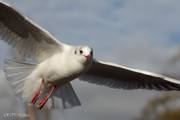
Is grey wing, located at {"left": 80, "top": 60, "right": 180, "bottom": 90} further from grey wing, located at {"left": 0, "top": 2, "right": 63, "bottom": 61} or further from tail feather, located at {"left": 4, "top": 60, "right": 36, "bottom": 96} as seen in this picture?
tail feather, located at {"left": 4, "top": 60, "right": 36, "bottom": 96}

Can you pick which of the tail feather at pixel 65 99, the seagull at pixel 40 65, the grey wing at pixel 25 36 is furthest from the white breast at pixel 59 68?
the tail feather at pixel 65 99

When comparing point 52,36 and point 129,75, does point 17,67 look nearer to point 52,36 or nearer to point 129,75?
point 52,36

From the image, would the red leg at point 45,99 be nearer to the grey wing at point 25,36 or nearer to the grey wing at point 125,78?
the grey wing at point 25,36

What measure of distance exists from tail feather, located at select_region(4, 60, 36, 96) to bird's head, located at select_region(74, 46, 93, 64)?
0.61m

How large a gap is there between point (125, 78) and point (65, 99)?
0.62 m

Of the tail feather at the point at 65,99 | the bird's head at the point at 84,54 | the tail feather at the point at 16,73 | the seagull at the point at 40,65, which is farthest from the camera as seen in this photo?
the tail feather at the point at 65,99

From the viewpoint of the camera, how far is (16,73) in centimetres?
543

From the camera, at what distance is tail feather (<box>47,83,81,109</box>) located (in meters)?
5.63

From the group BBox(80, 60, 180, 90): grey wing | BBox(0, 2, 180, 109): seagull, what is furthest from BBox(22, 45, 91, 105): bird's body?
BBox(80, 60, 180, 90): grey wing

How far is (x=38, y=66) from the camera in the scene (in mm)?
5469

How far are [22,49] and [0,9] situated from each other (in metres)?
0.43

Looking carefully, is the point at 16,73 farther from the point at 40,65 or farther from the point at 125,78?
the point at 125,78

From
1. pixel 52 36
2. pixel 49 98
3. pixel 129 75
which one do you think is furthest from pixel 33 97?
pixel 129 75

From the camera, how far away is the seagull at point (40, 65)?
5160 millimetres
